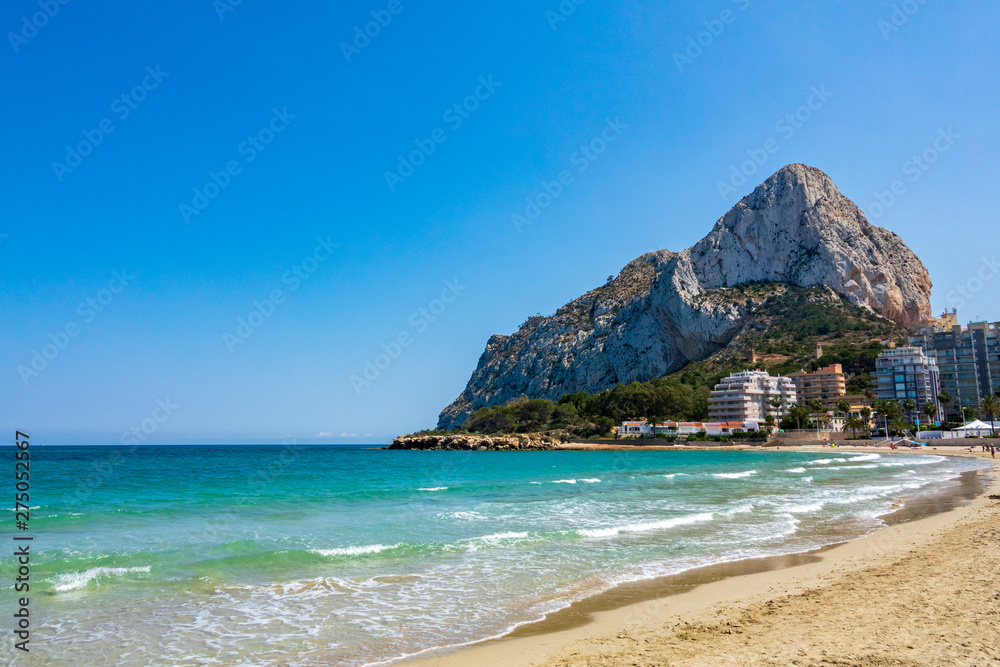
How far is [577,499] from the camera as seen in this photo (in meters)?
22.6

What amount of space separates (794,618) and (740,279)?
137 meters

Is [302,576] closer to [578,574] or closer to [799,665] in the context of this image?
[578,574]

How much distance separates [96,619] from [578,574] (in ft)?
23.8

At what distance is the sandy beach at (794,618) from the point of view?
5926 millimetres

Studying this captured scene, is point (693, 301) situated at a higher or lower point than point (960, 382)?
higher

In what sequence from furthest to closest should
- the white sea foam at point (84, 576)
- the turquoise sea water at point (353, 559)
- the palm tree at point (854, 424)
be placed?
the palm tree at point (854, 424) → the white sea foam at point (84, 576) → the turquoise sea water at point (353, 559)

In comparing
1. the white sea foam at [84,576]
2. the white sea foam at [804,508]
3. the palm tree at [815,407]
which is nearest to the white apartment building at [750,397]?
the palm tree at [815,407]

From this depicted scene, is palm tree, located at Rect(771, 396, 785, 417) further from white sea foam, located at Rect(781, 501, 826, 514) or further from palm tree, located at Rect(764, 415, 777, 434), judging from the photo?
white sea foam, located at Rect(781, 501, 826, 514)

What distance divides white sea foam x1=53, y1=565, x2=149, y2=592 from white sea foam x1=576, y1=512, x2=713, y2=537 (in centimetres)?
947

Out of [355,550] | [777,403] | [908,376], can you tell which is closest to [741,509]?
[355,550]

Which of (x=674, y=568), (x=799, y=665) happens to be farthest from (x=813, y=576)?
(x=799, y=665)

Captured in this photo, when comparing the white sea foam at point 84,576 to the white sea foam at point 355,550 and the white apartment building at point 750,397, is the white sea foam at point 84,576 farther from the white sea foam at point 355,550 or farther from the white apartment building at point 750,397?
the white apartment building at point 750,397

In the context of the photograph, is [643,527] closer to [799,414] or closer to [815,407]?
[799,414]

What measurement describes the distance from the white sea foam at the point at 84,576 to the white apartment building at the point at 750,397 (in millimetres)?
99405
